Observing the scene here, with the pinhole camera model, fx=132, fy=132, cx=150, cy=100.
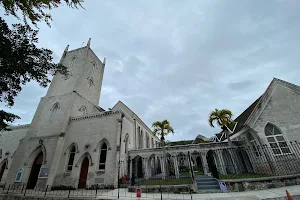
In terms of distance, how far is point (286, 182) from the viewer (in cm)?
839

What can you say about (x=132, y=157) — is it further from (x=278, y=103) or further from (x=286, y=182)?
(x=278, y=103)

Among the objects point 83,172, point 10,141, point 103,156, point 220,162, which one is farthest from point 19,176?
point 220,162

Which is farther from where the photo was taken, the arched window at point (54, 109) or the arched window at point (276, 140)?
the arched window at point (54, 109)

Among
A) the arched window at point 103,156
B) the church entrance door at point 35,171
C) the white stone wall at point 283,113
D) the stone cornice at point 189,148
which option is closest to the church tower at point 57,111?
the church entrance door at point 35,171

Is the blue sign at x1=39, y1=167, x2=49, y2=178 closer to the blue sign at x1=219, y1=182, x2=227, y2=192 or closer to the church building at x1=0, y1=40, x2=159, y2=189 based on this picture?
the church building at x1=0, y1=40, x2=159, y2=189

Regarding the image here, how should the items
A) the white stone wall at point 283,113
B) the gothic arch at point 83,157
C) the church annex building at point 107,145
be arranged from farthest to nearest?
1. the gothic arch at point 83,157
2. the church annex building at point 107,145
3. the white stone wall at point 283,113

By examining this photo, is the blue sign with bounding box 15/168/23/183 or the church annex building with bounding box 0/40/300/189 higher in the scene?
the church annex building with bounding box 0/40/300/189

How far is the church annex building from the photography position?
37.8 feet

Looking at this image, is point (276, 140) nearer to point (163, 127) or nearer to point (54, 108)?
point (163, 127)

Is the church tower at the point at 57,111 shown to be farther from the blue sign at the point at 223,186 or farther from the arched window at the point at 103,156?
the blue sign at the point at 223,186

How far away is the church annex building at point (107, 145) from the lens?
37.8ft

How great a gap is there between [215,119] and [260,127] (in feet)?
14.1

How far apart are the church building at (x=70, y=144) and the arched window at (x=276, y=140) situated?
1423 centimetres

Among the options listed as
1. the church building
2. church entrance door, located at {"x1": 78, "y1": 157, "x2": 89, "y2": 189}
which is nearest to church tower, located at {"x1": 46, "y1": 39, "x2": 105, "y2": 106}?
the church building
